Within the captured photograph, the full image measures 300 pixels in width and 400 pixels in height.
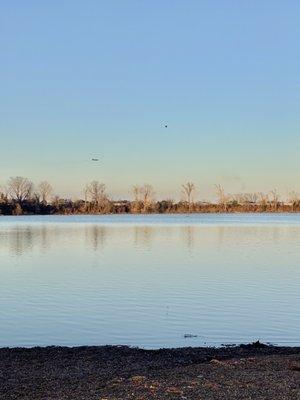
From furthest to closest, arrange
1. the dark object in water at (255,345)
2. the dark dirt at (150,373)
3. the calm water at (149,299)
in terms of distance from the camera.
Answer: the calm water at (149,299) < the dark object in water at (255,345) < the dark dirt at (150,373)

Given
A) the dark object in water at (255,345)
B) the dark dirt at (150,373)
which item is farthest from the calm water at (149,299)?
the dark dirt at (150,373)

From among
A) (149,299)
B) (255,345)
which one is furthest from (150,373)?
(149,299)

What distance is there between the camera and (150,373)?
29.0 feet

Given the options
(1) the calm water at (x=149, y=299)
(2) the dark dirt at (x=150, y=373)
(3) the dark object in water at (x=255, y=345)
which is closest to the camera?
(2) the dark dirt at (x=150, y=373)

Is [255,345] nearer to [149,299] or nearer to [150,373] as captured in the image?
[150,373]

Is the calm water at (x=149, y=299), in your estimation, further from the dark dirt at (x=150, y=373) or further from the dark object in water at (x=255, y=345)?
the dark dirt at (x=150, y=373)

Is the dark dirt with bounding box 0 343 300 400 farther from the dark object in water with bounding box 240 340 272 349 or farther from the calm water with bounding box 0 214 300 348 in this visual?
the calm water with bounding box 0 214 300 348

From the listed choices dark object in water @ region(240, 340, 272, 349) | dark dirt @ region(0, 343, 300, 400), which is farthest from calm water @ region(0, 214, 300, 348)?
dark dirt @ region(0, 343, 300, 400)

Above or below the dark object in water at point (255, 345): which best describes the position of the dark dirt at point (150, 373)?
above

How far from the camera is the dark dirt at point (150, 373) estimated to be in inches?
296

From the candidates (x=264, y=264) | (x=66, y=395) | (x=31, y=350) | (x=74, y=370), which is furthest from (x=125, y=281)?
(x=66, y=395)

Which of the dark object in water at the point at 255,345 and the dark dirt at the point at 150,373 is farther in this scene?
the dark object in water at the point at 255,345

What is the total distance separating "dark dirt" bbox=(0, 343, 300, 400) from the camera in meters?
7.51

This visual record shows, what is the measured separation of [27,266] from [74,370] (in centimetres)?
1746
